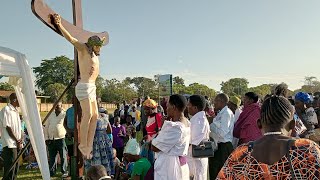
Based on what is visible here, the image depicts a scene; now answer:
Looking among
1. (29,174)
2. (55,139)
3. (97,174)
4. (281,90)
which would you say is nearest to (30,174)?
(29,174)

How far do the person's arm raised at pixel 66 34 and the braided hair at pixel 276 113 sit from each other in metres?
2.68

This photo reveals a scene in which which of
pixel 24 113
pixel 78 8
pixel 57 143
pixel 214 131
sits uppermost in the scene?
pixel 78 8

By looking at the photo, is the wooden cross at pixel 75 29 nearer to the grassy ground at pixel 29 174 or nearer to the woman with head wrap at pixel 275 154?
the woman with head wrap at pixel 275 154

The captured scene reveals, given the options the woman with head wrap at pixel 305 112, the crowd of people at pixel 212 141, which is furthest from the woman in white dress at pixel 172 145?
the woman with head wrap at pixel 305 112

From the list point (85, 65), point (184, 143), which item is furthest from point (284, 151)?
point (85, 65)

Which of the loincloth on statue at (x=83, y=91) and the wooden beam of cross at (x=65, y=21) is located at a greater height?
the wooden beam of cross at (x=65, y=21)

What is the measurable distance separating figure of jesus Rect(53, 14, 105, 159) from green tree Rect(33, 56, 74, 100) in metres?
87.5

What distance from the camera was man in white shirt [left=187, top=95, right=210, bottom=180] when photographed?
438 centimetres

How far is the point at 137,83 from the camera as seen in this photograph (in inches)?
3888

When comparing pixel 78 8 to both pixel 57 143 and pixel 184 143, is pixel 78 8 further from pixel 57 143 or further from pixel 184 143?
pixel 57 143

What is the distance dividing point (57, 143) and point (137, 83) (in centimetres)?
9069

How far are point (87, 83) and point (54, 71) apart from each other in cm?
9222

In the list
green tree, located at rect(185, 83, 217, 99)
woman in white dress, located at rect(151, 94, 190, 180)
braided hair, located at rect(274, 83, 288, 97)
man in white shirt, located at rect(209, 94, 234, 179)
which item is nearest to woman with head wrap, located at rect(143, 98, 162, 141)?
man in white shirt, located at rect(209, 94, 234, 179)

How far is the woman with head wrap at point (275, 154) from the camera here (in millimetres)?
1819
